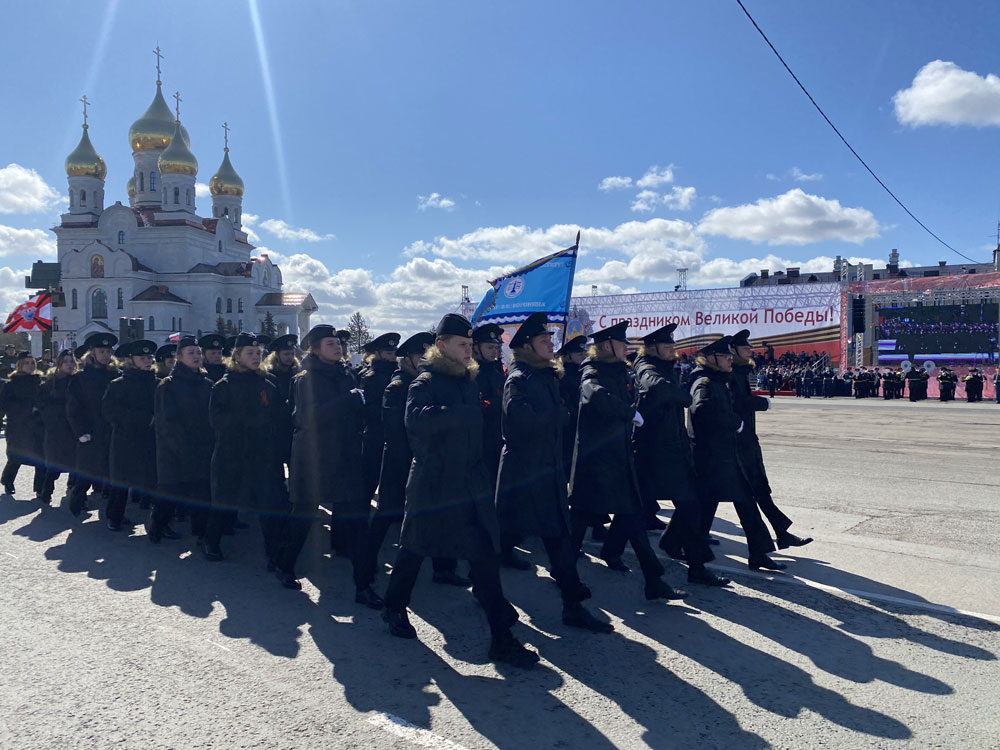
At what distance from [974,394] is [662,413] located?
26.4 metres

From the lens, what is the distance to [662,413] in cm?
534

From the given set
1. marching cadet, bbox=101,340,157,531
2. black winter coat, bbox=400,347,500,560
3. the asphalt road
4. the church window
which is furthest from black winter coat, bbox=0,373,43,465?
Result: the church window

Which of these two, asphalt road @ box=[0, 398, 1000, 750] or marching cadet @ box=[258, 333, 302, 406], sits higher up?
marching cadet @ box=[258, 333, 302, 406]

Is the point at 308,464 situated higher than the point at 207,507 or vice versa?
the point at 308,464

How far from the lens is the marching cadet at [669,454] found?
521cm

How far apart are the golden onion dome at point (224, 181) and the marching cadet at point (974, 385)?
66819mm

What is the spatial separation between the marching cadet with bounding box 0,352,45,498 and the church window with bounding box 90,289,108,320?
62379 mm

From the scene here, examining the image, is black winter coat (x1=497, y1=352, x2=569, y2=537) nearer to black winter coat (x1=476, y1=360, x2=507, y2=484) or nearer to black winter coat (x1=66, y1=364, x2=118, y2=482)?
black winter coat (x1=476, y1=360, x2=507, y2=484)

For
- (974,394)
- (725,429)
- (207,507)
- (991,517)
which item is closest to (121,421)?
(207,507)

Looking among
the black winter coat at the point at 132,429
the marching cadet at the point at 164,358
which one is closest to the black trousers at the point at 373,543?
the black winter coat at the point at 132,429

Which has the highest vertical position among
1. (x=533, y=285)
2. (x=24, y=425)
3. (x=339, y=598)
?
(x=533, y=285)

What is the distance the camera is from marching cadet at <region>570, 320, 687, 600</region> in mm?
4855

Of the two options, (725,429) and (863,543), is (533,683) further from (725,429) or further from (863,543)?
(863,543)

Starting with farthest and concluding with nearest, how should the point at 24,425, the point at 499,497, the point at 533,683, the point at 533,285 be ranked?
the point at 533,285 < the point at 24,425 < the point at 499,497 < the point at 533,683
